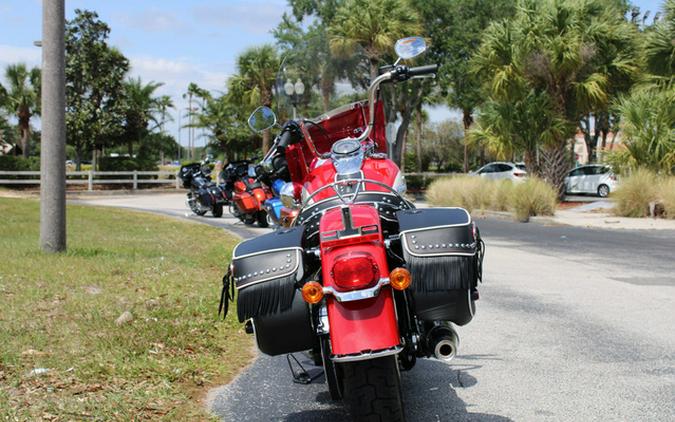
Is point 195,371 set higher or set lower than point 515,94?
lower

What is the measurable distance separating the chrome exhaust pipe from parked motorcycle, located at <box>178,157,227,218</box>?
16.4 metres

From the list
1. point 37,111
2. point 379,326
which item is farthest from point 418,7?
point 379,326

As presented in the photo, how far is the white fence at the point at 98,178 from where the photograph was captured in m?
35.1

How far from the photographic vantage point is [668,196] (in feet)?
61.1

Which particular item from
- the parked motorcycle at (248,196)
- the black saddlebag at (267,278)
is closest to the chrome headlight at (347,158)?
the black saddlebag at (267,278)

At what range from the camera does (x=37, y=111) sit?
145 feet

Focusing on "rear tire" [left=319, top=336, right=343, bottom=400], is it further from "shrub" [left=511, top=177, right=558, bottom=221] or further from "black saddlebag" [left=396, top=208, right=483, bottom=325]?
"shrub" [left=511, top=177, right=558, bottom=221]

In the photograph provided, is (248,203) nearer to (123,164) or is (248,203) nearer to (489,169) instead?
(489,169)

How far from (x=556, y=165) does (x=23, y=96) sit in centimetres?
3001

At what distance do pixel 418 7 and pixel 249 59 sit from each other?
8544mm

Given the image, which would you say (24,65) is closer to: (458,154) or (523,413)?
(458,154)

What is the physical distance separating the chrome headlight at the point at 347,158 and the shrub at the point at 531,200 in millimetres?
16113

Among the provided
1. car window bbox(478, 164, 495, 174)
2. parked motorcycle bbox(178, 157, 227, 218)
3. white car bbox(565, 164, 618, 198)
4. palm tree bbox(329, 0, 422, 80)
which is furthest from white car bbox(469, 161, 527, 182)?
parked motorcycle bbox(178, 157, 227, 218)

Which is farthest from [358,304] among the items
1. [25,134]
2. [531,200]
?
[25,134]
